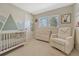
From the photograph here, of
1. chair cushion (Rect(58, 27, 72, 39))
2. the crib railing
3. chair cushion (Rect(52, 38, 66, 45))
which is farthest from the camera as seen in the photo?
chair cushion (Rect(52, 38, 66, 45))

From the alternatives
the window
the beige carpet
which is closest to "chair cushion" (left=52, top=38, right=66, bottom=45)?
the beige carpet

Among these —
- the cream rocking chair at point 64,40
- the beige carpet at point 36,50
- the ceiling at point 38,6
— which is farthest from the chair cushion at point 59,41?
the ceiling at point 38,6

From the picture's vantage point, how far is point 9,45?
79.0 inches

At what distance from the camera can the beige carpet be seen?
1.95 meters

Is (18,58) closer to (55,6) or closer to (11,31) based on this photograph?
(11,31)

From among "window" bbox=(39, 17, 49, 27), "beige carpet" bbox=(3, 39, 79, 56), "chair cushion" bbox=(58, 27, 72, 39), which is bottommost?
"beige carpet" bbox=(3, 39, 79, 56)

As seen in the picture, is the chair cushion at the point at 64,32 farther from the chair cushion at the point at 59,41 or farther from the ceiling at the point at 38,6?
the ceiling at the point at 38,6

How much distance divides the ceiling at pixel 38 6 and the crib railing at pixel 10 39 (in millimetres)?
569

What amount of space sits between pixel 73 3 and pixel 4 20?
1.57 metres

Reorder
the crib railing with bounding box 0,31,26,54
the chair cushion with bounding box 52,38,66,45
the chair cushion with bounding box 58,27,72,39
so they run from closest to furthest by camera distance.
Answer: the crib railing with bounding box 0,31,26,54 < the chair cushion with bounding box 58,27,72,39 < the chair cushion with bounding box 52,38,66,45

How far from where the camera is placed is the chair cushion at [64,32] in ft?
6.58

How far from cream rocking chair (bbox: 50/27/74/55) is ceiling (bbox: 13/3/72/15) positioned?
1.75 ft

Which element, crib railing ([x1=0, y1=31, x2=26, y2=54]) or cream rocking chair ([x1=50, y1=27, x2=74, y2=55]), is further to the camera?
cream rocking chair ([x1=50, y1=27, x2=74, y2=55])

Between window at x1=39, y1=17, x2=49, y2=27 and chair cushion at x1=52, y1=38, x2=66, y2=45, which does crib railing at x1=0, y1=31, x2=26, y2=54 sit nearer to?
window at x1=39, y1=17, x2=49, y2=27
